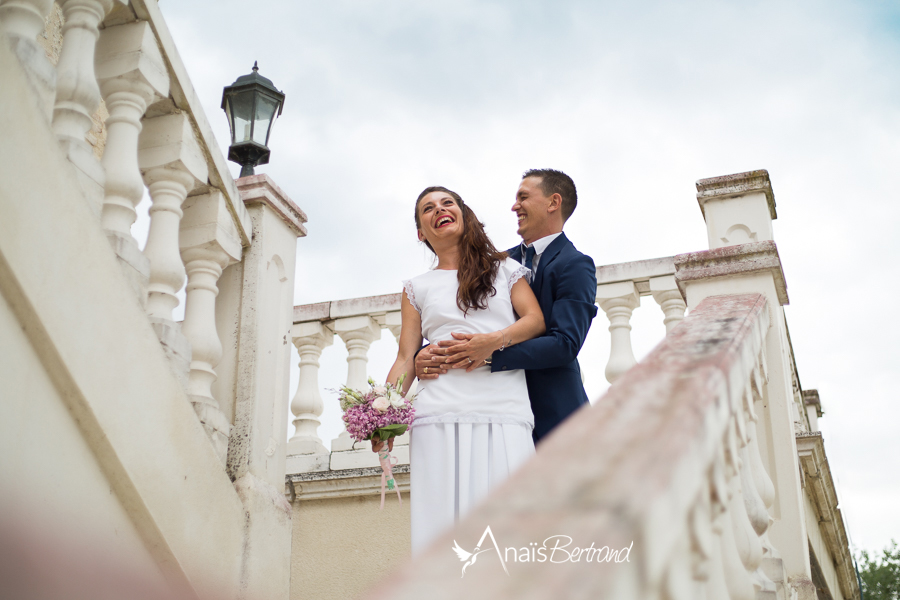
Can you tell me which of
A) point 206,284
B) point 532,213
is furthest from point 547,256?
point 206,284

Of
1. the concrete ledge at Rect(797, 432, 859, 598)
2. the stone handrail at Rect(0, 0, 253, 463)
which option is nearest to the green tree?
the concrete ledge at Rect(797, 432, 859, 598)

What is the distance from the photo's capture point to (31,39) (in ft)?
8.89

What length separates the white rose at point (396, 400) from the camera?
2947mm

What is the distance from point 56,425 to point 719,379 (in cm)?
205

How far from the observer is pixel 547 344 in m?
3.01

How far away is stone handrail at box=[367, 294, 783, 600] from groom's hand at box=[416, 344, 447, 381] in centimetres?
147

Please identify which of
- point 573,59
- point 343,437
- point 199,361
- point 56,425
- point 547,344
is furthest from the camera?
point 573,59

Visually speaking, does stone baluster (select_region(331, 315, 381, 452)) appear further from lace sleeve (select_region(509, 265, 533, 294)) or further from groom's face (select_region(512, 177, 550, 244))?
lace sleeve (select_region(509, 265, 533, 294))

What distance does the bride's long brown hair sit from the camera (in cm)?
318

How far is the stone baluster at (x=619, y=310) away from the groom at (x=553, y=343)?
1.46 metres

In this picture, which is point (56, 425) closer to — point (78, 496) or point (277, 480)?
point (78, 496)

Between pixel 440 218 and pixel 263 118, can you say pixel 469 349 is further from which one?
pixel 263 118

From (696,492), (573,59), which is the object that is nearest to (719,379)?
(696,492)

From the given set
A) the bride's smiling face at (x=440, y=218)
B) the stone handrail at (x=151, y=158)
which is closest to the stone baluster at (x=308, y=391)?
the stone handrail at (x=151, y=158)
